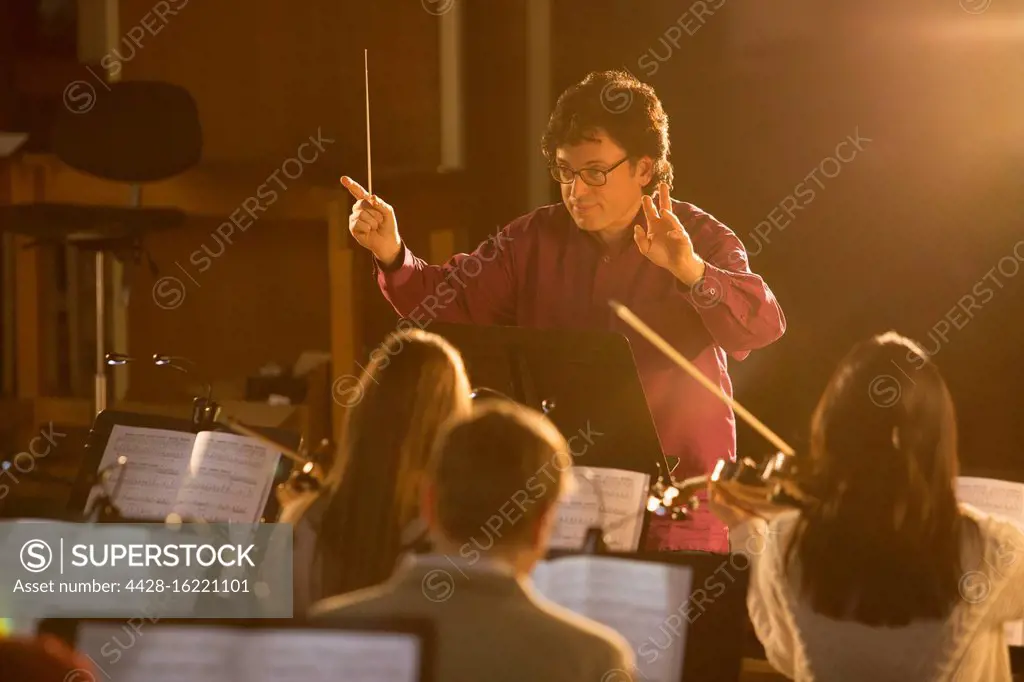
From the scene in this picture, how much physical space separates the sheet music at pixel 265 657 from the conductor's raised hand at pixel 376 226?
1489 mm

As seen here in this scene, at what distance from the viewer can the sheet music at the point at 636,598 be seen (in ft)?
5.07

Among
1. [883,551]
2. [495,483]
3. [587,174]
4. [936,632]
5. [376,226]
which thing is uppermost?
[587,174]

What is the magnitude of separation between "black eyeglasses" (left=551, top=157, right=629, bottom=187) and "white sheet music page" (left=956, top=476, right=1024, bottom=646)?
1.15 metres

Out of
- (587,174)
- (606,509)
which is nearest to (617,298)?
(587,174)

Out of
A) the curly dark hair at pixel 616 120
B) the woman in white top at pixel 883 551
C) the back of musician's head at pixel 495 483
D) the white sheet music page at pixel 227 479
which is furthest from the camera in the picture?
the curly dark hair at pixel 616 120

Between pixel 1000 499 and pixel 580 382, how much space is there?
675 mm

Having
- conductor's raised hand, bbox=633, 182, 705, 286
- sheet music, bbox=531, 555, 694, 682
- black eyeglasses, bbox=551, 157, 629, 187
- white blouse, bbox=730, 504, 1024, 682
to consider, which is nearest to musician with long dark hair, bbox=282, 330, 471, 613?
sheet music, bbox=531, 555, 694, 682

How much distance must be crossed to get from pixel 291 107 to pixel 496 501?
278 cm

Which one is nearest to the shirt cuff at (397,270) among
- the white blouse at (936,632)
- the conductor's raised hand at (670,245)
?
the conductor's raised hand at (670,245)

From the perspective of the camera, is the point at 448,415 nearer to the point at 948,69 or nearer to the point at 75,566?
the point at 75,566

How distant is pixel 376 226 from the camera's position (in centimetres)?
283

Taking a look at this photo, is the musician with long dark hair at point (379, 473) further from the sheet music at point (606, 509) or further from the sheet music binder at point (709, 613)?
the sheet music binder at point (709, 613)

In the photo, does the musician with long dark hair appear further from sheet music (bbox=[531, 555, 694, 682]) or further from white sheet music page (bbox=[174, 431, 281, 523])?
sheet music (bbox=[531, 555, 694, 682])

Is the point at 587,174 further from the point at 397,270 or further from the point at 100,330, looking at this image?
the point at 100,330
